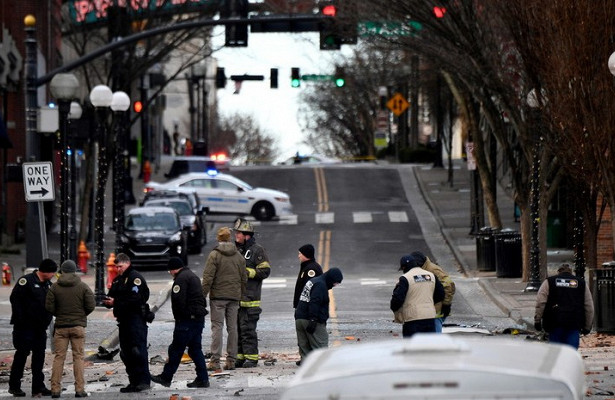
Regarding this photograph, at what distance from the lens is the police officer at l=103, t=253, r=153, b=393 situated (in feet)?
50.1

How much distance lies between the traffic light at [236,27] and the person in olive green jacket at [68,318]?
16576 millimetres

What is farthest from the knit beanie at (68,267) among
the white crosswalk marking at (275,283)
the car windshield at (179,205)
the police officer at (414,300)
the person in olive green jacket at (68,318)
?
the car windshield at (179,205)

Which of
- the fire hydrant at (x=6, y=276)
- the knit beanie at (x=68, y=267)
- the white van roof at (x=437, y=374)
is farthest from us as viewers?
the fire hydrant at (x=6, y=276)

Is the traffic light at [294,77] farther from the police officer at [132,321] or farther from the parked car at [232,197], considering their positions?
the police officer at [132,321]

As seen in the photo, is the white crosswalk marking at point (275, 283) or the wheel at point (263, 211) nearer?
the white crosswalk marking at point (275, 283)

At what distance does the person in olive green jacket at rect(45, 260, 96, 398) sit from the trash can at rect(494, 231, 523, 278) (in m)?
17.5

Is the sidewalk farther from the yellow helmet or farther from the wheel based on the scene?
the yellow helmet

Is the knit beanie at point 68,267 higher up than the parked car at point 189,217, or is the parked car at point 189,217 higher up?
the knit beanie at point 68,267

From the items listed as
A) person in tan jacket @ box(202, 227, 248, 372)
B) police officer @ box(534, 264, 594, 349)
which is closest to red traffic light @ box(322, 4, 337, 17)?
person in tan jacket @ box(202, 227, 248, 372)

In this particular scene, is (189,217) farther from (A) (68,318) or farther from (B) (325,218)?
(A) (68,318)

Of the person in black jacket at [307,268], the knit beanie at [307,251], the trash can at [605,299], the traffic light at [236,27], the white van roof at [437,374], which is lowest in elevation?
the trash can at [605,299]

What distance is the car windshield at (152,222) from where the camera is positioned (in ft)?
119

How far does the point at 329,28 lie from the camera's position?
33.1 m

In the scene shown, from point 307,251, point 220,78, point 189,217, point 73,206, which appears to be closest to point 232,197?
point 220,78
